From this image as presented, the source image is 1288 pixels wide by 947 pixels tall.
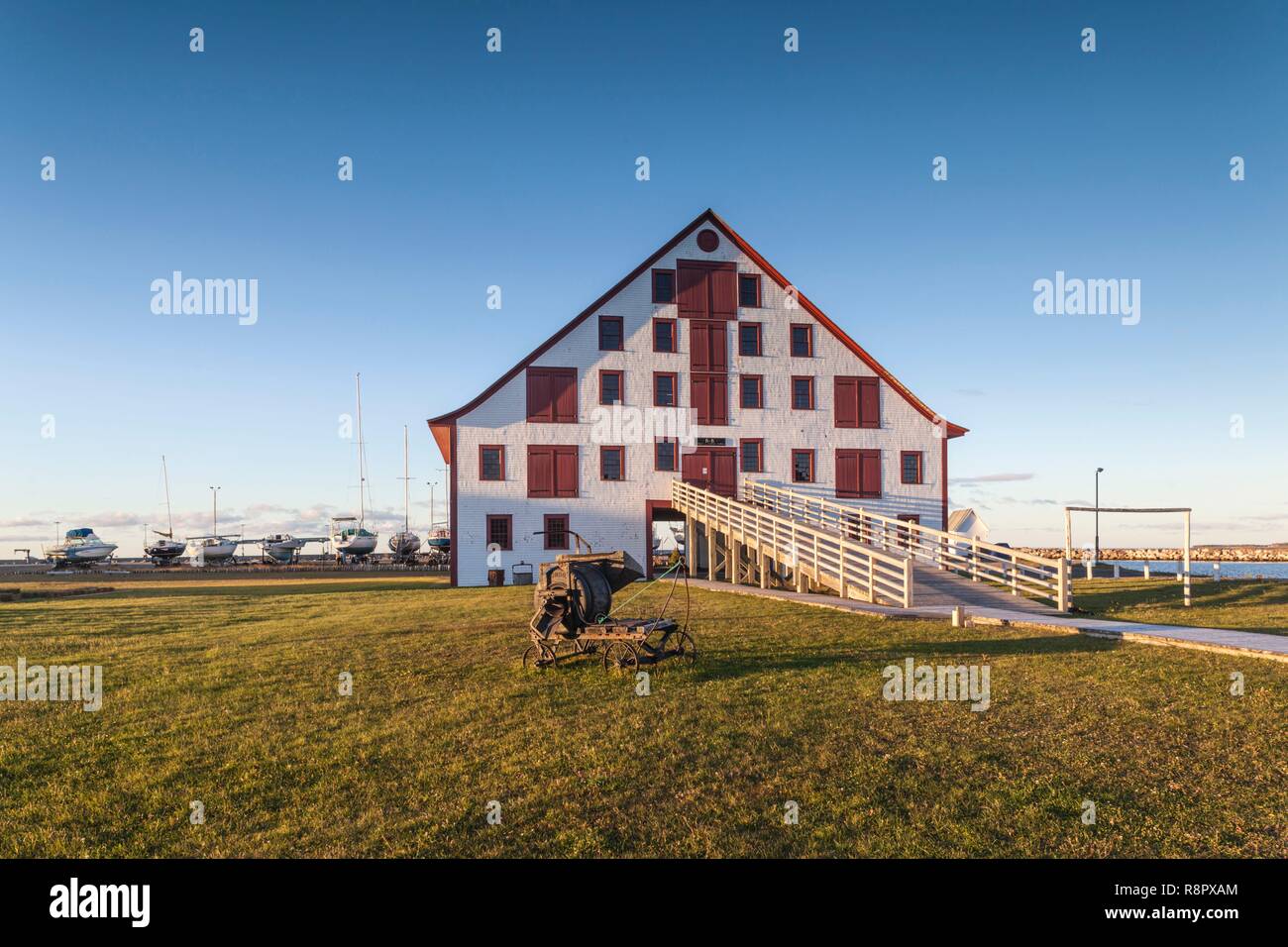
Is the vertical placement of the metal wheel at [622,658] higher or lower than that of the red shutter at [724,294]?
lower

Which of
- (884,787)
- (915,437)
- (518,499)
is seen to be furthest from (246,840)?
(915,437)

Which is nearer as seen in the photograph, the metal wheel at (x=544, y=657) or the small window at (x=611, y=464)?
the metal wheel at (x=544, y=657)

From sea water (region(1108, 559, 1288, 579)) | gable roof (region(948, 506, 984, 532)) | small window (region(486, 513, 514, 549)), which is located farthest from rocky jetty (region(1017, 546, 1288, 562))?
small window (region(486, 513, 514, 549))

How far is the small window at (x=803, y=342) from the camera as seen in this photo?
3262cm

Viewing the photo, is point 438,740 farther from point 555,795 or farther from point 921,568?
point 921,568

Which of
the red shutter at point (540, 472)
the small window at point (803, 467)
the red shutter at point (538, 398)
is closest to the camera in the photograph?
the red shutter at point (540, 472)

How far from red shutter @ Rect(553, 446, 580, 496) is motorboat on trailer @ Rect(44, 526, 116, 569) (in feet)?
188

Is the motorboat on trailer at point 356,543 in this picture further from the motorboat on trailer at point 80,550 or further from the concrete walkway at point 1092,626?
the concrete walkway at point 1092,626

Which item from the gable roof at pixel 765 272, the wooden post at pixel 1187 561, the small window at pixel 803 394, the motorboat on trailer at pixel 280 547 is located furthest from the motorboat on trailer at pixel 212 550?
the wooden post at pixel 1187 561

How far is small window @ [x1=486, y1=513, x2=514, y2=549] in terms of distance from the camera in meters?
30.2

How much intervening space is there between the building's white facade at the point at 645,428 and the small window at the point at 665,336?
24 cm

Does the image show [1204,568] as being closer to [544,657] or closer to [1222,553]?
[1222,553]

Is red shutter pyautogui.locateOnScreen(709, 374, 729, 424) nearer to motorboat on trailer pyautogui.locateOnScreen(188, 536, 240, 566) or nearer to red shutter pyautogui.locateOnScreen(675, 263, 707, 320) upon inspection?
red shutter pyautogui.locateOnScreen(675, 263, 707, 320)

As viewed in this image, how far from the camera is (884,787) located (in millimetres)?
6324
